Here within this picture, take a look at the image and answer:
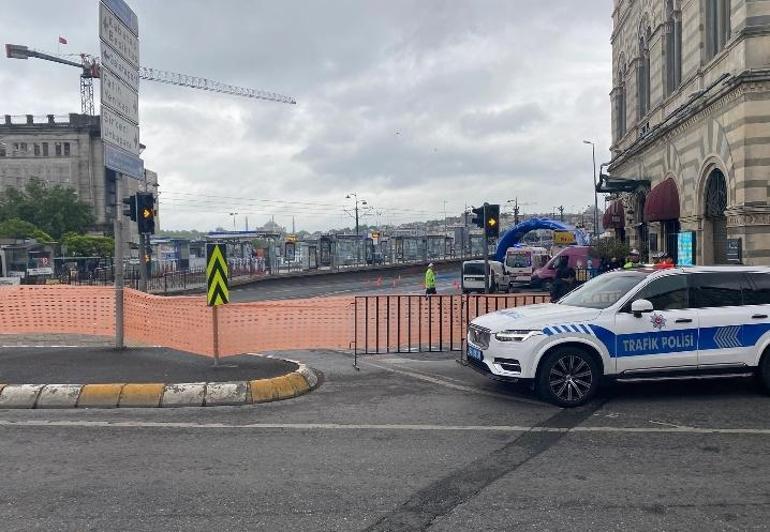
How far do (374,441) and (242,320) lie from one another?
5101 mm

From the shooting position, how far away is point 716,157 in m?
18.2

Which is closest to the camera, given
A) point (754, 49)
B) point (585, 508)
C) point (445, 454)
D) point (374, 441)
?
point (585, 508)

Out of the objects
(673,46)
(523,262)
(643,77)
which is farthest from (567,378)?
(523,262)

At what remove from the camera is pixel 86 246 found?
4966 cm

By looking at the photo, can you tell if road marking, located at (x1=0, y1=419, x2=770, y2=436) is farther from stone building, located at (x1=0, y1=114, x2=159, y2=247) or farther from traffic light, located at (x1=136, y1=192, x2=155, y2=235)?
stone building, located at (x1=0, y1=114, x2=159, y2=247)

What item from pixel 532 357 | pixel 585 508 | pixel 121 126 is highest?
pixel 121 126

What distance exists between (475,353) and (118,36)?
316 inches

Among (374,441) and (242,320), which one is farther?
(242,320)

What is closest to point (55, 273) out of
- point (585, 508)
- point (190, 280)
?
point (190, 280)

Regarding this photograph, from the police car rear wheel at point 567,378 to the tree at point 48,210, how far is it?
63604 mm

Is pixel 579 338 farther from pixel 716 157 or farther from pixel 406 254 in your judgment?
pixel 406 254

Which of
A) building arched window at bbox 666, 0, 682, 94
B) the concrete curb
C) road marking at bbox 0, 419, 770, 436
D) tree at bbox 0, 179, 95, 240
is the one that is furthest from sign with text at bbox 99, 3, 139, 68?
tree at bbox 0, 179, 95, 240

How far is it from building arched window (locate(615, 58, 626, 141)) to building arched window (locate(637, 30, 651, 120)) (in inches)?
136

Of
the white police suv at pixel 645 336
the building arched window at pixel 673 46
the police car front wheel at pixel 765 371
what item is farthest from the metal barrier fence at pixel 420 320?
the building arched window at pixel 673 46
